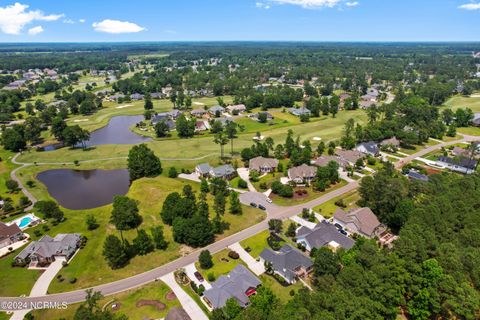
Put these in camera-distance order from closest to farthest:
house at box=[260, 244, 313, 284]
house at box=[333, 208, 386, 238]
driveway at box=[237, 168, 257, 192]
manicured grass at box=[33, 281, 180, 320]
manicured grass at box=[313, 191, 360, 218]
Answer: manicured grass at box=[33, 281, 180, 320] < house at box=[260, 244, 313, 284] < house at box=[333, 208, 386, 238] < manicured grass at box=[313, 191, 360, 218] < driveway at box=[237, 168, 257, 192]

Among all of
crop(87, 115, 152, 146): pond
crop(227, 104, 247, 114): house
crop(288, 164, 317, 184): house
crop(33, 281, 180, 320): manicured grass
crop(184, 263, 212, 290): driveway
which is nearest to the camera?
crop(33, 281, 180, 320): manicured grass

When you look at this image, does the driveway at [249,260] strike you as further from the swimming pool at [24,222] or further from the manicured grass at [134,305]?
the swimming pool at [24,222]

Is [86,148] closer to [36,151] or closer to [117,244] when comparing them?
[36,151]

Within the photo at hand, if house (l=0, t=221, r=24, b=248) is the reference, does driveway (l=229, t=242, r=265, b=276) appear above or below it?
below

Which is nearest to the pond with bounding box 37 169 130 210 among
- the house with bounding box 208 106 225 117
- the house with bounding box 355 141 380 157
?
the house with bounding box 208 106 225 117

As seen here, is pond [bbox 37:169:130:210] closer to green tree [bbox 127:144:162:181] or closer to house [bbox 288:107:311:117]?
green tree [bbox 127:144:162:181]

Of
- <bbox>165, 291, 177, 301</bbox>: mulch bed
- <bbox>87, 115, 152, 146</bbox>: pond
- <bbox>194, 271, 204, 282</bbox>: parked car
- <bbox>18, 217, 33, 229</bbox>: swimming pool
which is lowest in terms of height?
<bbox>165, 291, 177, 301</bbox>: mulch bed

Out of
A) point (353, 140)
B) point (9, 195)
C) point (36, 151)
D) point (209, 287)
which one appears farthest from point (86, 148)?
point (353, 140)

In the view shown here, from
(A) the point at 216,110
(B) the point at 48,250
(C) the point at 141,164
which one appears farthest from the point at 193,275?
(A) the point at 216,110
